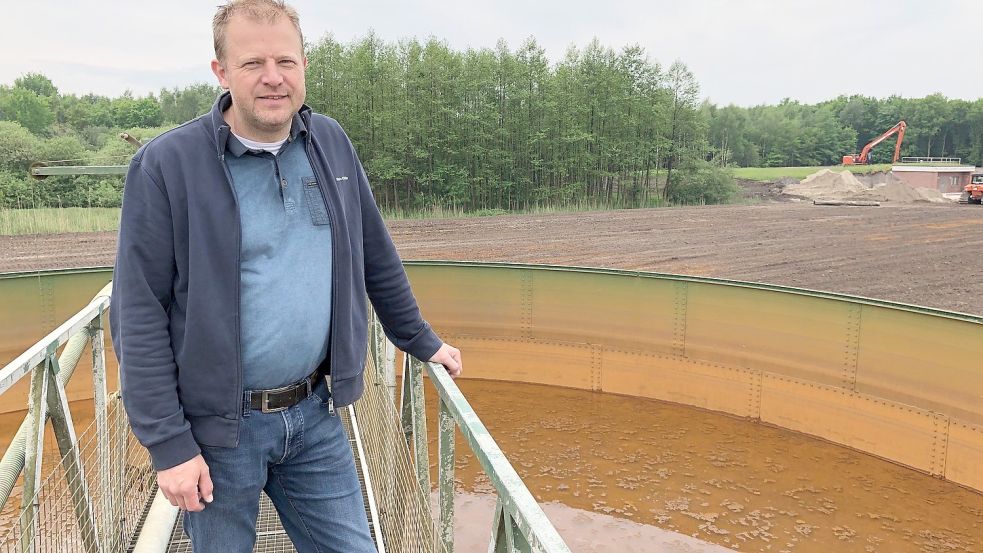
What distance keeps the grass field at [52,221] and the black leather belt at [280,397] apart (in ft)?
65.4

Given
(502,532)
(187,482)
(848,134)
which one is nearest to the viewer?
(502,532)

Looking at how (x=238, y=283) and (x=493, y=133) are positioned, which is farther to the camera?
(x=493, y=133)

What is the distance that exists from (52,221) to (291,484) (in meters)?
21.0

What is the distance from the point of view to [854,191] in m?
31.4

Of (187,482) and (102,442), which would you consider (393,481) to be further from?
(187,482)

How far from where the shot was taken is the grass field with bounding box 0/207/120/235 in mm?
17969

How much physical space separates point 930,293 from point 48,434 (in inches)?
559

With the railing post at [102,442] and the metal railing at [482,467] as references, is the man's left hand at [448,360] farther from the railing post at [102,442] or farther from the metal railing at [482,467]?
the railing post at [102,442]

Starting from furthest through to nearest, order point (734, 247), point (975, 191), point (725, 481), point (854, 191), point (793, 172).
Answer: point (793, 172) → point (854, 191) → point (975, 191) → point (734, 247) → point (725, 481)

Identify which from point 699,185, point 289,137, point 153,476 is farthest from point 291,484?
point 699,185

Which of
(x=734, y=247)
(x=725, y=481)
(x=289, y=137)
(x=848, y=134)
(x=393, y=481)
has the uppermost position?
(x=848, y=134)

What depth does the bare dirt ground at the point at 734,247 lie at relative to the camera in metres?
13.9

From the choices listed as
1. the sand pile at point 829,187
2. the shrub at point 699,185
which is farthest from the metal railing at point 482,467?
the sand pile at point 829,187

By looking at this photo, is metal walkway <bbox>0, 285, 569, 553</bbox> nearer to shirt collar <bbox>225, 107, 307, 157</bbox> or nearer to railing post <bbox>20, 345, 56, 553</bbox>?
railing post <bbox>20, 345, 56, 553</bbox>
